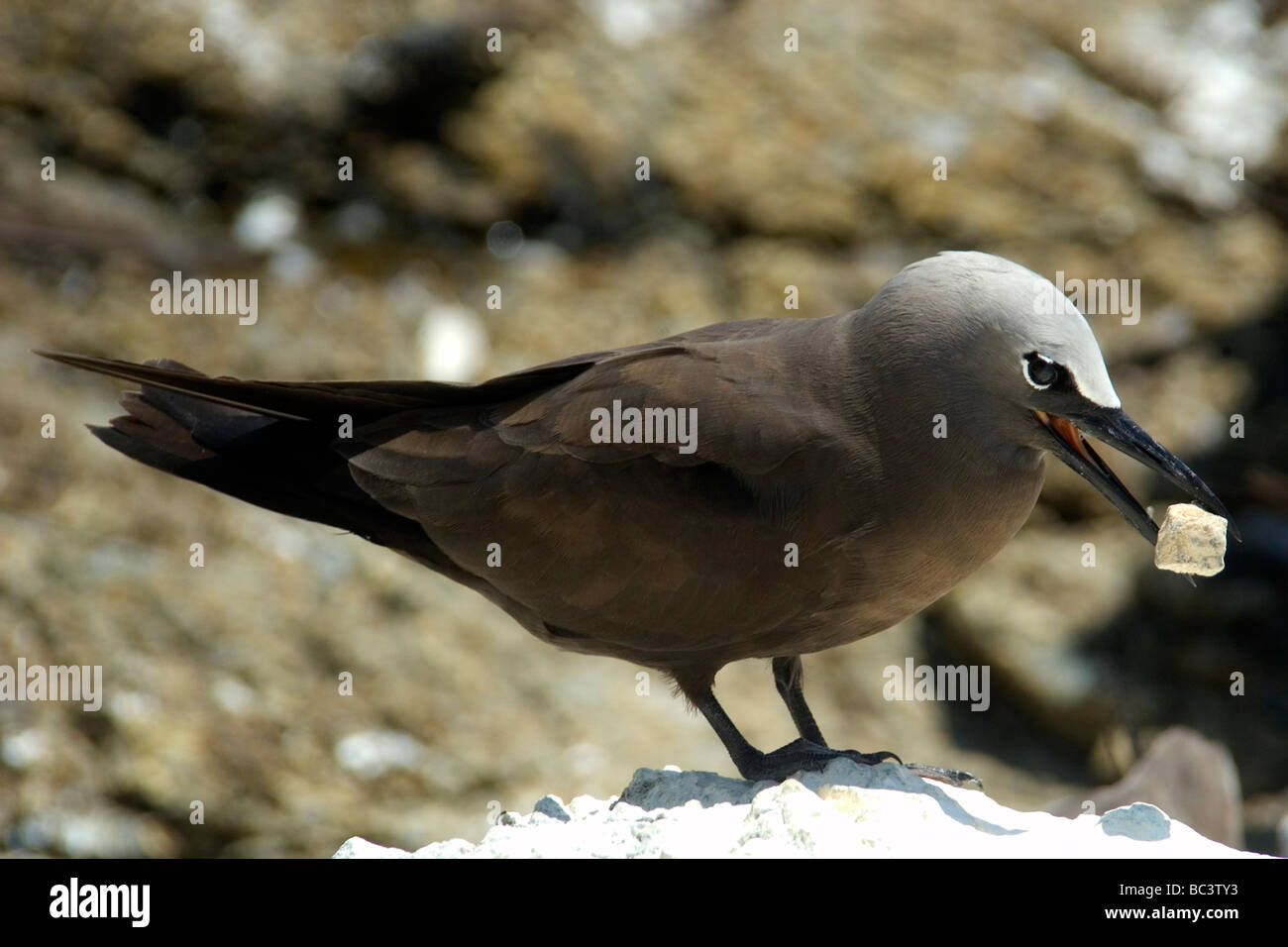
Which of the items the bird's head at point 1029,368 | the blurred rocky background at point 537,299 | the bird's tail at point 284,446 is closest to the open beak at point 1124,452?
the bird's head at point 1029,368

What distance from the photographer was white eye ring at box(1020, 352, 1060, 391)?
14.8 ft

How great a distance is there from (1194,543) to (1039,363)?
0.81 m

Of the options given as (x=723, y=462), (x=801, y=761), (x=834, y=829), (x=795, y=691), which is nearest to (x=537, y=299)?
(x=795, y=691)

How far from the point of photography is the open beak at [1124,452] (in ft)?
14.8

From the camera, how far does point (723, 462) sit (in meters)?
5.05

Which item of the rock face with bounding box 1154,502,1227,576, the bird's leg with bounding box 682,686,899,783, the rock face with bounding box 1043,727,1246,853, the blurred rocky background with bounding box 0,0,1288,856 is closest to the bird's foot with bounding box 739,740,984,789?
the bird's leg with bounding box 682,686,899,783

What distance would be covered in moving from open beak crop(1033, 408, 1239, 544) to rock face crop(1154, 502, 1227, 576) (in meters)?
0.04

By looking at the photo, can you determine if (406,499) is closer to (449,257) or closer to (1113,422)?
(1113,422)

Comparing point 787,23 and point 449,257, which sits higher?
point 787,23

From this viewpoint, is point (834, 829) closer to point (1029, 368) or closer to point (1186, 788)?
point (1029, 368)

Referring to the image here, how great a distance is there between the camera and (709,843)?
4398 mm

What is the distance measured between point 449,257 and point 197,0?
10.2ft

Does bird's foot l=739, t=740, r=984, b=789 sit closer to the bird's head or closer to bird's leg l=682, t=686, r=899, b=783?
bird's leg l=682, t=686, r=899, b=783
